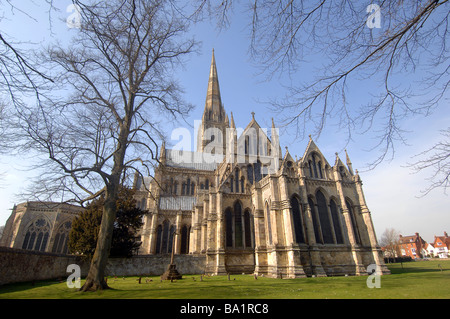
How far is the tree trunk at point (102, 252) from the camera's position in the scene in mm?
9617

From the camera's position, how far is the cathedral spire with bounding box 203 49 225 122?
178 ft

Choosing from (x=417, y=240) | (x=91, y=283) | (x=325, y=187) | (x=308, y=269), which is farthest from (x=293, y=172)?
(x=417, y=240)

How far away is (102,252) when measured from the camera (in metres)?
9.94

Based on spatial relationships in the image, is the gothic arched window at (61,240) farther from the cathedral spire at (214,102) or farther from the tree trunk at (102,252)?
the cathedral spire at (214,102)

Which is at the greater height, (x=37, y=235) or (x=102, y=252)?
(x=37, y=235)

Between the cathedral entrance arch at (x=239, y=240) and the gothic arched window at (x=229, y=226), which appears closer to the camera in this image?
the cathedral entrance arch at (x=239, y=240)

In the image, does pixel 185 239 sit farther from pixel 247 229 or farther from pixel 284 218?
pixel 284 218

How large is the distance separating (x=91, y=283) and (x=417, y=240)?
104231 millimetres

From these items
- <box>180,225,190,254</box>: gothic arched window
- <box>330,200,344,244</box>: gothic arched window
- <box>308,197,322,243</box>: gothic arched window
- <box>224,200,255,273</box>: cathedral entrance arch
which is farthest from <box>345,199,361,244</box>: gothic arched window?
<box>180,225,190,254</box>: gothic arched window

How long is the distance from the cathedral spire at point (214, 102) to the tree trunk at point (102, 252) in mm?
44240

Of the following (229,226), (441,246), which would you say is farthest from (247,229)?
(441,246)

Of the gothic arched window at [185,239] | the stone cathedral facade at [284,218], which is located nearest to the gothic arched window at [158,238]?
the gothic arched window at [185,239]

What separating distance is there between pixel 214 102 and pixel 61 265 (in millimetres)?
45768

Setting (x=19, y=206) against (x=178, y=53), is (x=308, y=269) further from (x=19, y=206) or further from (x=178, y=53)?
(x=19, y=206)
